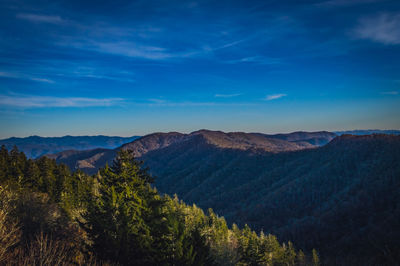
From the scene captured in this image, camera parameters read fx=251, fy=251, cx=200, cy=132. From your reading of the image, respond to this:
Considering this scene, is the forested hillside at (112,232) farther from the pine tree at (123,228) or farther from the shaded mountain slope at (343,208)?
the shaded mountain slope at (343,208)

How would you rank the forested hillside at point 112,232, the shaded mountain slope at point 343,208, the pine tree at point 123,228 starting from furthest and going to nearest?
the shaded mountain slope at point 343,208, the pine tree at point 123,228, the forested hillside at point 112,232

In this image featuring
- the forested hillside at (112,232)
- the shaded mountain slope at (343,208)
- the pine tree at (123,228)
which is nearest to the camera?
the forested hillside at (112,232)

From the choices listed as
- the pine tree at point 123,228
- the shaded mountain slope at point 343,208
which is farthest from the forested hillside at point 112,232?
the shaded mountain slope at point 343,208

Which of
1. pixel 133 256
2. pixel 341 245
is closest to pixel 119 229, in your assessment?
pixel 133 256

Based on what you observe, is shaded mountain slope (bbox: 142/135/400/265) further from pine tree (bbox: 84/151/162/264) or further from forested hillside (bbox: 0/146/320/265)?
pine tree (bbox: 84/151/162/264)

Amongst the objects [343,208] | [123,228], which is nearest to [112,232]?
[123,228]

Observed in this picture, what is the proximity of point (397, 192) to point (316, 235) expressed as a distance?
5473cm

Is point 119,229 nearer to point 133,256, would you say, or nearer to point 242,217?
point 133,256

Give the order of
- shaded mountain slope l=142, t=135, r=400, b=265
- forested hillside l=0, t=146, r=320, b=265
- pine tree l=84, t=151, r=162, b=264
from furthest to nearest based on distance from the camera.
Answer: shaded mountain slope l=142, t=135, r=400, b=265, pine tree l=84, t=151, r=162, b=264, forested hillside l=0, t=146, r=320, b=265

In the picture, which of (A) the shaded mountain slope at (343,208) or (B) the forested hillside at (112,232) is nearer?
(B) the forested hillside at (112,232)

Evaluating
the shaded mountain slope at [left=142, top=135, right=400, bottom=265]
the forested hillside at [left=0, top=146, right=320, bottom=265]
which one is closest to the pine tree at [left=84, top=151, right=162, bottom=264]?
the forested hillside at [left=0, top=146, right=320, bottom=265]

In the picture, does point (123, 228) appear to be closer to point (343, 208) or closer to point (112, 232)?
point (112, 232)

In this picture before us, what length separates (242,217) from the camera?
164 metres

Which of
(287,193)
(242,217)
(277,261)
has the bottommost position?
(242,217)
